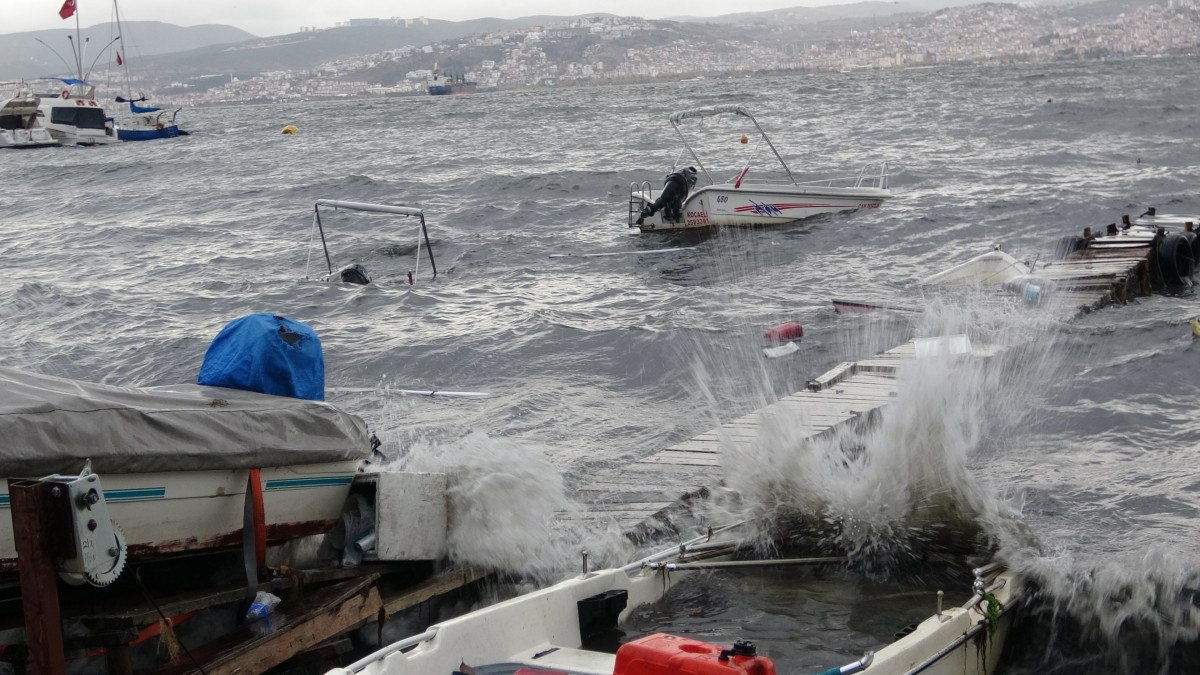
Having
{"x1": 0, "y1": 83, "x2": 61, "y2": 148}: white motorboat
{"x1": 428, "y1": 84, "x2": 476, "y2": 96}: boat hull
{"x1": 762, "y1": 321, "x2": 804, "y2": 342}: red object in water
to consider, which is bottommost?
{"x1": 762, "y1": 321, "x2": 804, "y2": 342}: red object in water

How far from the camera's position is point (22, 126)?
2923 inches

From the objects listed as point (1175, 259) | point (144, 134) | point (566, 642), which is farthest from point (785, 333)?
point (144, 134)

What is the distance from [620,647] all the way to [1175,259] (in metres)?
15.9

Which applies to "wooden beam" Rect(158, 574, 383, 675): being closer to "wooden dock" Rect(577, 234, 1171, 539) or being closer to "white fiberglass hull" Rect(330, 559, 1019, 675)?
"white fiberglass hull" Rect(330, 559, 1019, 675)

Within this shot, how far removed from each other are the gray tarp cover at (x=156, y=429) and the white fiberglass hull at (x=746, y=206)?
19.3 meters

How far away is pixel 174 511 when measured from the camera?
6.62 m

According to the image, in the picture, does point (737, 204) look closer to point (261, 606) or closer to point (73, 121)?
point (261, 606)

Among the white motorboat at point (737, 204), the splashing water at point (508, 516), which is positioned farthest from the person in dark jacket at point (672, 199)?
the splashing water at point (508, 516)

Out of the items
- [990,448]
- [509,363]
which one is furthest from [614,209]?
[990,448]

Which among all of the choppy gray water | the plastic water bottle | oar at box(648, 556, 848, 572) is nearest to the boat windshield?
the choppy gray water

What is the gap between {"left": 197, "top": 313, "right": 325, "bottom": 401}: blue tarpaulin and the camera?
781 centimetres

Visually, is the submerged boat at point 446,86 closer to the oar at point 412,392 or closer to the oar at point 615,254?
the oar at point 615,254

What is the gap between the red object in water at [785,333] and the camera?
16078mm

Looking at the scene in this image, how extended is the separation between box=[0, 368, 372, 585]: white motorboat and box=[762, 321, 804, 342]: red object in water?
9302 mm
